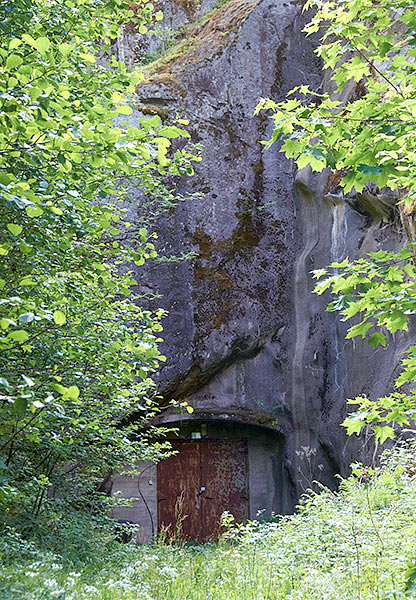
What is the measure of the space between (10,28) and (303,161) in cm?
248

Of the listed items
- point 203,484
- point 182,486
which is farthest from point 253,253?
point 182,486

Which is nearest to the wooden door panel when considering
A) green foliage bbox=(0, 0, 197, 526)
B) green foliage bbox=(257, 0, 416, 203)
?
green foliage bbox=(0, 0, 197, 526)

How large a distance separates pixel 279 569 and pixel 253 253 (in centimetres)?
854

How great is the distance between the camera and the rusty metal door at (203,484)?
11992mm

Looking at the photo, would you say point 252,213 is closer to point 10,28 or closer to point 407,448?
point 407,448

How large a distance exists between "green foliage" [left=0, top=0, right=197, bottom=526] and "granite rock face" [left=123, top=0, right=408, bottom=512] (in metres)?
5.15

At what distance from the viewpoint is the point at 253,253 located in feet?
39.8

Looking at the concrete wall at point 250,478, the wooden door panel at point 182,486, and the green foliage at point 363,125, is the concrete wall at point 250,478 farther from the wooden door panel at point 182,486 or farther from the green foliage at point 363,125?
the green foliage at point 363,125

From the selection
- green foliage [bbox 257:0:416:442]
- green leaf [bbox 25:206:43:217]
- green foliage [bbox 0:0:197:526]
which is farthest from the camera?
green foliage [bbox 257:0:416:442]

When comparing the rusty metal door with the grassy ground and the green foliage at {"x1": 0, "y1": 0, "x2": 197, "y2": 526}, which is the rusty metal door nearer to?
the green foliage at {"x1": 0, "y1": 0, "x2": 197, "y2": 526}

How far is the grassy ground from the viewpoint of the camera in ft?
10.5

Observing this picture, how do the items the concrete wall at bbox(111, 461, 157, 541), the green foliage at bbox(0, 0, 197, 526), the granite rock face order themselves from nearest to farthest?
the green foliage at bbox(0, 0, 197, 526)
the granite rock face
the concrete wall at bbox(111, 461, 157, 541)

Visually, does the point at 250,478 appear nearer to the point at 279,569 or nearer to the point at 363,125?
the point at 279,569

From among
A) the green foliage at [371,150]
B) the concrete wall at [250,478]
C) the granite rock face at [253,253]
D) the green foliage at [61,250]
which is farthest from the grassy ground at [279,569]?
the concrete wall at [250,478]
